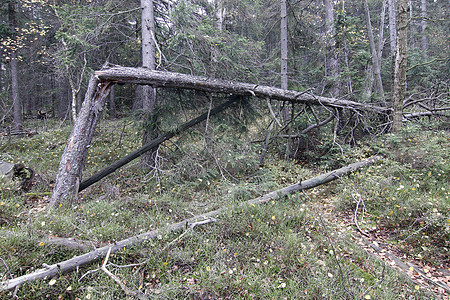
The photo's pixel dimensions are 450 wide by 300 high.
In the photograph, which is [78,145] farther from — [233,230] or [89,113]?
[233,230]

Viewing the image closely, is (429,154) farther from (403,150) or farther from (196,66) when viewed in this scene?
(196,66)

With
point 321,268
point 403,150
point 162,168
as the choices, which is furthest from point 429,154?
point 162,168

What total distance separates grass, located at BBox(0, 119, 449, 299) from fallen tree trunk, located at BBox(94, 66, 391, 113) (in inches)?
59.0

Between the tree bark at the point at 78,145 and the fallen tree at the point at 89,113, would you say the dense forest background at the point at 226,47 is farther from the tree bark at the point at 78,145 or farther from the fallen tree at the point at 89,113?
the tree bark at the point at 78,145

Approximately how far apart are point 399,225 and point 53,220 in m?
6.14

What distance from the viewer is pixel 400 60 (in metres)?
6.65

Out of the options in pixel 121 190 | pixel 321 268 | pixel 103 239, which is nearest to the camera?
pixel 321 268

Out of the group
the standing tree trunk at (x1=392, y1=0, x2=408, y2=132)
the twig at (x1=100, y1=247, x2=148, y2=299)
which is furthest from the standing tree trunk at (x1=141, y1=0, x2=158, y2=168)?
the standing tree trunk at (x1=392, y1=0, x2=408, y2=132)

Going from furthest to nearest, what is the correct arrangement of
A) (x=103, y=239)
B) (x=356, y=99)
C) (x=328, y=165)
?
(x=356, y=99) < (x=328, y=165) < (x=103, y=239)

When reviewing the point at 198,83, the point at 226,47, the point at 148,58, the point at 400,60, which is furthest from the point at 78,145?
the point at 400,60

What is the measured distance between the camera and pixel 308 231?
399cm

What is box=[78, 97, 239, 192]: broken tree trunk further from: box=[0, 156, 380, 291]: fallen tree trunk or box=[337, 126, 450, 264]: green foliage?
box=[337, 126, 450, 264]: green foliage

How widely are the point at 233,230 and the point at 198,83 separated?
11.9 ft

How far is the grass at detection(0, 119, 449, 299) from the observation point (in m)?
2.90
